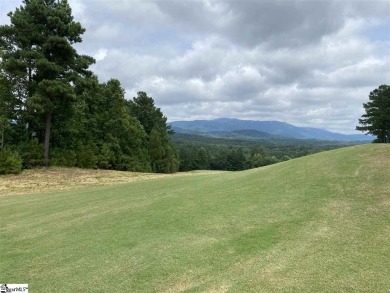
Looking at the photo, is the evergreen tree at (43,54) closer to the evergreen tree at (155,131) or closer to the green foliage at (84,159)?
the green foliage at (84,159)

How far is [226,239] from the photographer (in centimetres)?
629

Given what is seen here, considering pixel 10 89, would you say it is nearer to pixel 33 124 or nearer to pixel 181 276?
pixel 33 124

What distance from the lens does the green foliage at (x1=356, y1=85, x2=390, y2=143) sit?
4469 centimetres

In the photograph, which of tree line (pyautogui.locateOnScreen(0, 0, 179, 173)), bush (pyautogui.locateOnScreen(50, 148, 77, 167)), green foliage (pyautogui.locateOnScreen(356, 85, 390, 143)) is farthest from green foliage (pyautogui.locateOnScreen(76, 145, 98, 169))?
green foliage (pyautogui.locateOnScreen(356, 85, 390, 143))

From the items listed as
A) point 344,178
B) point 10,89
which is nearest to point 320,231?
point 344,178

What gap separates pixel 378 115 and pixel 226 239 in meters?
47.7

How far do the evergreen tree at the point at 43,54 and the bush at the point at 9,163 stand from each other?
9.37 ft

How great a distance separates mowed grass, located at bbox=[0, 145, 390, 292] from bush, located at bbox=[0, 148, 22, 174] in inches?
442

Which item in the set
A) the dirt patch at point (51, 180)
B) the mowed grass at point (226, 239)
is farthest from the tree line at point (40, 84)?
the mowed grass at point (226, 239)

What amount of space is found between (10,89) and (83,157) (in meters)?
8.32

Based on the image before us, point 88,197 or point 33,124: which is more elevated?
point 33,124

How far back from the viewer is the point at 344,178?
904 centimetres

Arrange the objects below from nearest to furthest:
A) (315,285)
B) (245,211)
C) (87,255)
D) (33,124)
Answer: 1. (315,285)
2. (87,255)
3. (245,211)
4. (33,124)

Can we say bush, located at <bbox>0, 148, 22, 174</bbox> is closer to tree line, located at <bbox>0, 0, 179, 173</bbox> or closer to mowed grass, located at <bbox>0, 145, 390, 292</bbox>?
tree line, located at <bbox>0, 0, 179, 173</bbox>
